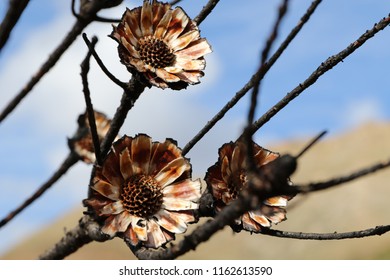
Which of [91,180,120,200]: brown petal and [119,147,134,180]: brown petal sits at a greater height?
[119,147,134,180]: brown petal

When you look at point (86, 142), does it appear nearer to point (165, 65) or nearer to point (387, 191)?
point (165, 65)

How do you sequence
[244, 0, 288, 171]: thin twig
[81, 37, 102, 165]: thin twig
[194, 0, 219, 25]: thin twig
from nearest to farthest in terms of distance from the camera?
[244, 0, 288, 171]: thin twig, [81, 37, 102, 165]: thin twig, [194, 0, 219, 25]: thin twig

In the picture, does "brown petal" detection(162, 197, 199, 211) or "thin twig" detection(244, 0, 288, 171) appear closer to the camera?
"thin twig" detection(244, 0, 288, 171)

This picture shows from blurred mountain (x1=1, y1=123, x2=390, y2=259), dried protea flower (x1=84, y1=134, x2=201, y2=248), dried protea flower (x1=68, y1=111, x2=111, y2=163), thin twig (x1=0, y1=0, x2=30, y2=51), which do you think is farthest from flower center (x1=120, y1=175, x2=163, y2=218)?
blurred mountain (x1=1, y1=123, x2=390, y2=259)

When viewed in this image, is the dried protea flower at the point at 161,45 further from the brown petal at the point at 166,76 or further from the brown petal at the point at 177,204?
the brown petal at the point at 177,204

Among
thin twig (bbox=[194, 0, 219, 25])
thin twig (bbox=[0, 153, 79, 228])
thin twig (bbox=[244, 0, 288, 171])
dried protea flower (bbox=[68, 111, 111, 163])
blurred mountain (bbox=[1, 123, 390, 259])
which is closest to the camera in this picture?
thin twig (bbox=[244, 0, 288, 171])

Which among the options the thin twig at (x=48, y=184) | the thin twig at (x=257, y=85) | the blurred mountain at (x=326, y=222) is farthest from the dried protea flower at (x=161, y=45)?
the blurred mountain at (x=326, y=222)

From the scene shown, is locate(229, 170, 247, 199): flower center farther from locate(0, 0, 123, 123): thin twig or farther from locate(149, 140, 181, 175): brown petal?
locate(0, 0, 123, 123): thin twig

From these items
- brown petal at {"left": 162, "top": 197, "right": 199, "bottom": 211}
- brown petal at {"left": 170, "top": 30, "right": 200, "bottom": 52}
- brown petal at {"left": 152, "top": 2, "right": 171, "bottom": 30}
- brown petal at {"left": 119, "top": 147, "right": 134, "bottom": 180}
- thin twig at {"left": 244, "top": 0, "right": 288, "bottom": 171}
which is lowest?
thin twig at {"left": 244, "top": 0, "right": 288, "bottom": 171}
